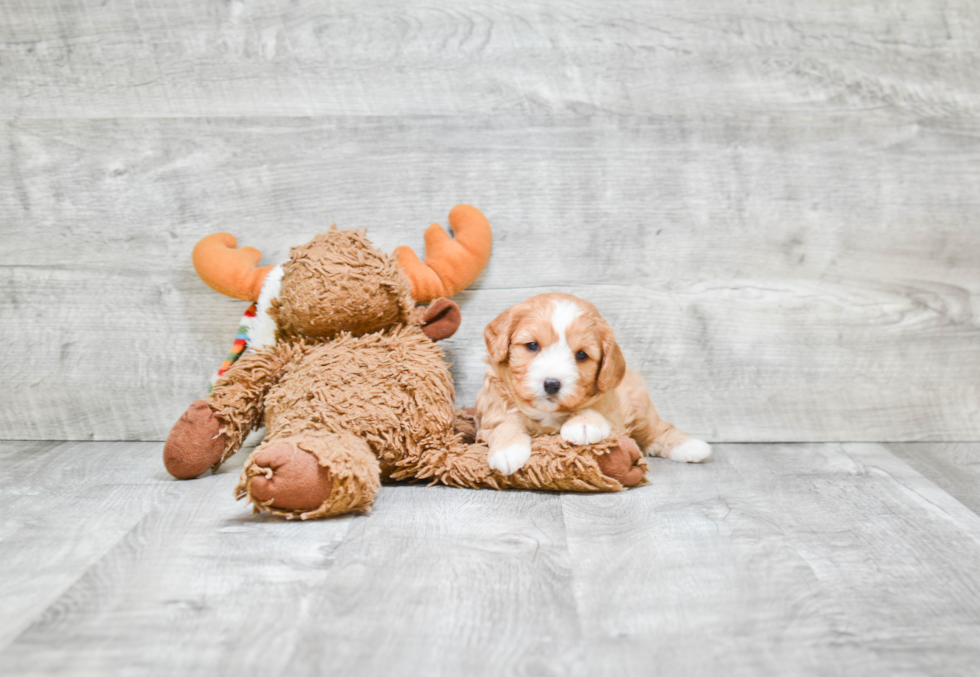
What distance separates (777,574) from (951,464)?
854 millimetres

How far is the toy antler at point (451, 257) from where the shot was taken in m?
1.65

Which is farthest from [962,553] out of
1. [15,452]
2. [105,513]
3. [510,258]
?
[15,452]

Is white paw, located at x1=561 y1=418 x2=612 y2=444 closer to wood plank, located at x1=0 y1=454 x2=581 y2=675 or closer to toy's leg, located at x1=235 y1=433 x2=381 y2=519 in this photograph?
wood plank, located at x1=0 y1=454 x2=581 y2=675

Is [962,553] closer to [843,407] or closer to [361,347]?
[843,407]

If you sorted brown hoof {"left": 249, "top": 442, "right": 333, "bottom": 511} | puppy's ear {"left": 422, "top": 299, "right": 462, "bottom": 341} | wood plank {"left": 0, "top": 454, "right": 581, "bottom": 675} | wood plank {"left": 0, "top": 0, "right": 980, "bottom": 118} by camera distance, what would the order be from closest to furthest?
wood plank {"left": 0, "top": 454, "right": 581, "bottom": 675}, brown hoof {"left": 249, "top": 442, "right": 333, "bottom": 511}, puppy's ear {"left": 422, "top": 299, "right": 462, "bottom": 341}, wood plank {"left": 0, "top": 0, "right": 980, "bottom": 118}

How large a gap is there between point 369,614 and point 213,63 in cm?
132

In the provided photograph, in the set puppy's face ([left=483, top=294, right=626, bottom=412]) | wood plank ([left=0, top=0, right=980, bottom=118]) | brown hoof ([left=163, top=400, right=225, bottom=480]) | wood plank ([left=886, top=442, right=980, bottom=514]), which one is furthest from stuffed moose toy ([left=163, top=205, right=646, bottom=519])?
wood plank ([left=886, top=442, right=980, bottom=514])

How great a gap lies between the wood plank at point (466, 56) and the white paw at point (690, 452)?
748mm

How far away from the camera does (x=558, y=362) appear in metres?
1.36

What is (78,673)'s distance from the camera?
80 cm

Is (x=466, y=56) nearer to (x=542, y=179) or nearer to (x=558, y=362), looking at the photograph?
(x=542, y=179)

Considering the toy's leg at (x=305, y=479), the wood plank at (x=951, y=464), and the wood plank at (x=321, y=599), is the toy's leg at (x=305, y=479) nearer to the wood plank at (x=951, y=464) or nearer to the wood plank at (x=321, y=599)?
the wood plank at (x=321, y=599)

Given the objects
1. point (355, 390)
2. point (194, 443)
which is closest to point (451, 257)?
point (355, 390)

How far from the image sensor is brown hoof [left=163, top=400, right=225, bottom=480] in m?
1.45
